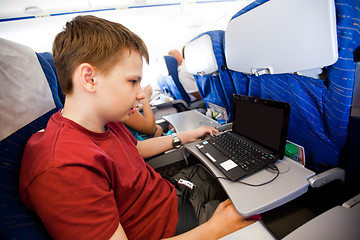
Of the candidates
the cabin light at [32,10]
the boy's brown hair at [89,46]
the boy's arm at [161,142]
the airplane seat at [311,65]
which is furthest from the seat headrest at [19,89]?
the cabin light at [32,10]

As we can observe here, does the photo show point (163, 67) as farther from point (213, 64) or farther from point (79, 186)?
point (79, 186)

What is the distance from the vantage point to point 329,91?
64 cm

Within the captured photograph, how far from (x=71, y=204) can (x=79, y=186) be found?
46mm

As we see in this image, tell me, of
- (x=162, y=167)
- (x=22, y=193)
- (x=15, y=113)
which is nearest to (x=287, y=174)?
(x=162, y=167)

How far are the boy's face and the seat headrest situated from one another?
0.23m

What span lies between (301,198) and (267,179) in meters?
0.48

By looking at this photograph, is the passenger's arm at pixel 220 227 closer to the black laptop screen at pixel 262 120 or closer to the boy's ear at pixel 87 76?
the black laptop screen at pixel 262 120

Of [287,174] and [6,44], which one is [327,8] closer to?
[287,174]

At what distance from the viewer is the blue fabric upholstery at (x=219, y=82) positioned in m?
1.29

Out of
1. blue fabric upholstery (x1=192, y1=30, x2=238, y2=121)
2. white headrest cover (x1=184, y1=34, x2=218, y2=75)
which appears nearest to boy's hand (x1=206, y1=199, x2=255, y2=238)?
blue fabric upholstery (x1=192, y1=30, x2=238, y2=121)

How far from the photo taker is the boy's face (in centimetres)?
59

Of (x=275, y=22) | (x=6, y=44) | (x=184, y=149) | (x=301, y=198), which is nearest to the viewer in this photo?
(x=6, y=44)

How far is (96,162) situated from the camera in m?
0.52

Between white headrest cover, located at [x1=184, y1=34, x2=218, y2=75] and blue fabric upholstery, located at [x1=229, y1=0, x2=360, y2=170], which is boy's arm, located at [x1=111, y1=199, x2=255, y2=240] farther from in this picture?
white headrest cover, located at [x1=184, y1=34, x2=218, y2=75]
